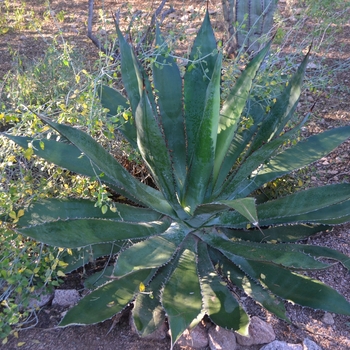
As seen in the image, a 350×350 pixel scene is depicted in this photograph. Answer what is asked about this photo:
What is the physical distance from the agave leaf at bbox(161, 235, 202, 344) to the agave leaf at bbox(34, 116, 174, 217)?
29cm

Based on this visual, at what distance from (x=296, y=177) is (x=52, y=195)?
4.55ft

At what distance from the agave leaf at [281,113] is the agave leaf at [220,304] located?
669mm

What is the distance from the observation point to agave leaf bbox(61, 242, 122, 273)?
1.90 m

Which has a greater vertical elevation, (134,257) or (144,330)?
(134,257)

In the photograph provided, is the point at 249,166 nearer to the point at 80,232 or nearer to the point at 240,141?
the point at 240,141

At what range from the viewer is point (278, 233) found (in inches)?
Result: 86.6

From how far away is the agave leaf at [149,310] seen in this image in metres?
1.60

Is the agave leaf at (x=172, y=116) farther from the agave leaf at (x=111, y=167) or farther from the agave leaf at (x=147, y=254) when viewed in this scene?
the agave leaf at (x=147, y=254)

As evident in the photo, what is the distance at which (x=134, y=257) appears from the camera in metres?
1.65

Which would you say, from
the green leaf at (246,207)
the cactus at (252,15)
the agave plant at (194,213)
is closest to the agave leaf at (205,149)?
the agave plant at (194,213)

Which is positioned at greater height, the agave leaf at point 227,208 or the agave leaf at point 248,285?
the agave leaf at point 227,208

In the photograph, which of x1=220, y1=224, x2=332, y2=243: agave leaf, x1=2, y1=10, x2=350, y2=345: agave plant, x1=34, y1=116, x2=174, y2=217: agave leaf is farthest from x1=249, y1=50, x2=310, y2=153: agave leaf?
x1=34, y1=116, x2=174, y2=217: agave leaf

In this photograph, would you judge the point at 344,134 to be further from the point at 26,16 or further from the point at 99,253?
the point at 26,16

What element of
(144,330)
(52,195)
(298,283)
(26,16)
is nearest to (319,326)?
(298,283)
